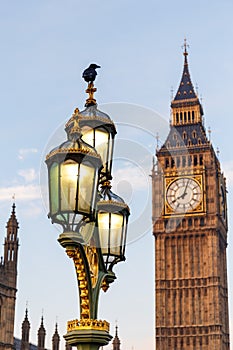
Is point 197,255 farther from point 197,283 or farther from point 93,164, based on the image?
point 93,164

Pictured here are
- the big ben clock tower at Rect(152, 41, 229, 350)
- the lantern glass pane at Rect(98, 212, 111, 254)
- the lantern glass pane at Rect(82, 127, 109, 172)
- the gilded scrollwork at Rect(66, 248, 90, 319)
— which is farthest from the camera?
the big ben clock tower at Rect(152, 41, 229, 350)

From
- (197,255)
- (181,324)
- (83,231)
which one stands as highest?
(197,255)

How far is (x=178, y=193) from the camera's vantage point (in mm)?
74562

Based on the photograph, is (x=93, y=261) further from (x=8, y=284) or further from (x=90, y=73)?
(x=8, y=284)

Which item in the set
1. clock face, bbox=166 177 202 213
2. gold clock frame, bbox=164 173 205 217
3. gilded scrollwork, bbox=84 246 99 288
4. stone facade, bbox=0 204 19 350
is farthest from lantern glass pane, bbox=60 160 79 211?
clock face, bbox=166 177 202 213

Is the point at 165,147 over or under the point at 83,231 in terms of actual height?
over

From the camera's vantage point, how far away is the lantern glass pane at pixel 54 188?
7.74 m

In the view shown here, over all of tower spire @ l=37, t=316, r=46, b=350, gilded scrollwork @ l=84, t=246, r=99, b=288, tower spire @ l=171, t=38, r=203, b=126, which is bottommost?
gilded scrollwork @ l=84, t=246, r=99, b=288

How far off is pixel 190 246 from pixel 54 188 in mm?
67364

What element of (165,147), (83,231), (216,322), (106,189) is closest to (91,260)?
(83,231)

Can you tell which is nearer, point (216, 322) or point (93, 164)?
point (93, 164)

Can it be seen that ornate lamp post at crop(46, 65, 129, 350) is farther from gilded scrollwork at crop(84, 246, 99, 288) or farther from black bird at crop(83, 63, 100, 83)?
black bird at crop(83, 63, 100, 83)

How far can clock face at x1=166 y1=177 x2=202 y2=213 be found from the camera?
7425 centimetres

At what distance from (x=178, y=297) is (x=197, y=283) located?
238 centimetres
